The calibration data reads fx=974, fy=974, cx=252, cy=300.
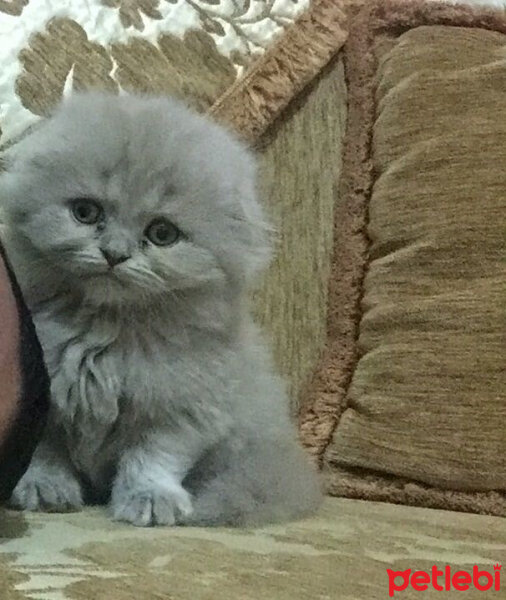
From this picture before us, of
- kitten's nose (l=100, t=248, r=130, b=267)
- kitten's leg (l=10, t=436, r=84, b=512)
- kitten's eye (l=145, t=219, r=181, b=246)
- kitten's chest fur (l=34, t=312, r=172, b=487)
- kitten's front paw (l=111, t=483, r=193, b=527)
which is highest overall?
kitten's eye (l=145, t=219, r=181, b=246)

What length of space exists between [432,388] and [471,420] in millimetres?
64

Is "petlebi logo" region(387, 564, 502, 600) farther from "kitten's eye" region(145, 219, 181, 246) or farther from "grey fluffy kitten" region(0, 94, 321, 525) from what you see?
"kitten's eye" region(145, 219, 181, 246)

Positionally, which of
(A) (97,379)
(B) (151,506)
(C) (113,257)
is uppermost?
(C) (113,257)

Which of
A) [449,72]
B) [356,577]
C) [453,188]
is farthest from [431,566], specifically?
[449,72]

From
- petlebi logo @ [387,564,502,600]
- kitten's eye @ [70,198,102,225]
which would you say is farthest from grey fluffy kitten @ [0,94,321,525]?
petlebi logo @ [387,564,502,600]

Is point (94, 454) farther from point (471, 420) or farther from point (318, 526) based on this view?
point (471, 420)

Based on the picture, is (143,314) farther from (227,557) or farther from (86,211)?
(227,557)

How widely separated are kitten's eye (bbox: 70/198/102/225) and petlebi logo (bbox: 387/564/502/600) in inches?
17.3

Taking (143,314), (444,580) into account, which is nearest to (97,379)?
(143,314)

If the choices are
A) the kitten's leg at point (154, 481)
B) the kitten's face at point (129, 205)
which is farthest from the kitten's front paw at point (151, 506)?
the kitten's face at point (129, 205)

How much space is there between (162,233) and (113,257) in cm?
6

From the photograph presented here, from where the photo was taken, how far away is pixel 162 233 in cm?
98

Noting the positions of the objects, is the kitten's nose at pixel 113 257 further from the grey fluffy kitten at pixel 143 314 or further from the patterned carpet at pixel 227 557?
the patterned carpet at pixel 227 557

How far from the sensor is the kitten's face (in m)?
0.95
